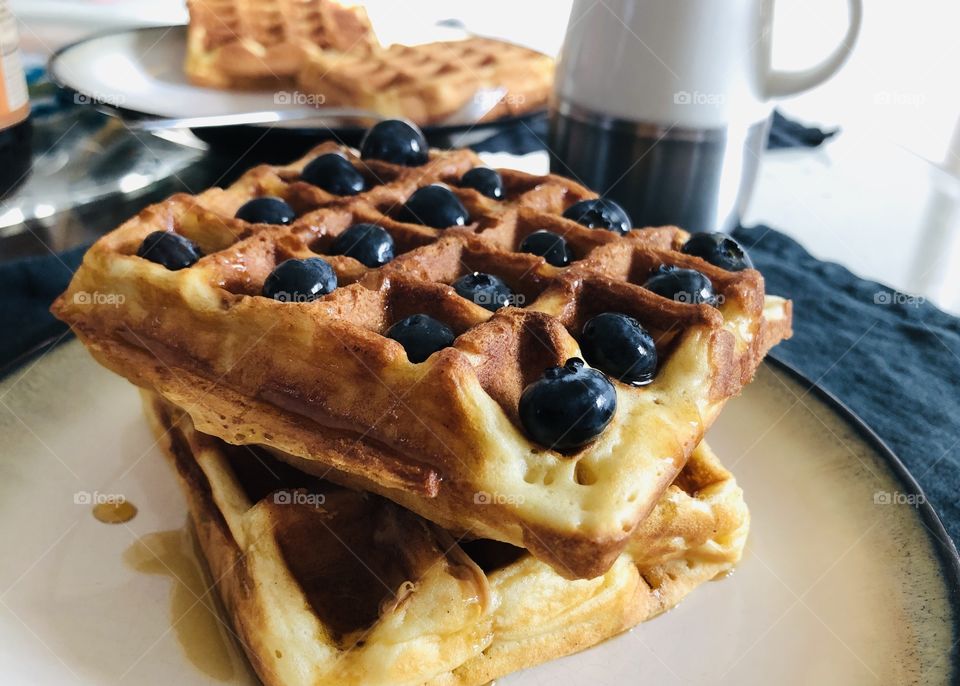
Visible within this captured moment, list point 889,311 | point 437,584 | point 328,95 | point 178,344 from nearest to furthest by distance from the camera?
point 437,584 < point 178,344 < point 889,311 < point 328,95

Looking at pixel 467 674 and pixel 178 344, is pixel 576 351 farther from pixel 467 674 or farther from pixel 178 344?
pixel 178 344

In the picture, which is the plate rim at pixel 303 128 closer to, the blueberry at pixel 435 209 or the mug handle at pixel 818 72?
the mug handle at pixel 818 72

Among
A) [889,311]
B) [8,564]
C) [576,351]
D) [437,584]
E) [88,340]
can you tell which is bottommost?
[889,311]

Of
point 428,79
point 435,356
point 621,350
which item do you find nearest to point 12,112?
point 428,79

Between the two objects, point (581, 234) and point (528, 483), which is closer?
point (528, 483)

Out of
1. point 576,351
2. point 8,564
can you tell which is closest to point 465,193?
point 576,351

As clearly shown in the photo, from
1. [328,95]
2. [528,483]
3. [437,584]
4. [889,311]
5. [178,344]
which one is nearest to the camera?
[528,483]

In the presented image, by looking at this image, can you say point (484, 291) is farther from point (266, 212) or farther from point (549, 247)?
point (266, 212)

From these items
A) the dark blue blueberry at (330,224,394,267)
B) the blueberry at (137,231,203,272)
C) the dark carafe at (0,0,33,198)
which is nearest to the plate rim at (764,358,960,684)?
the dark blue blueberry at (330,224,394,267)
